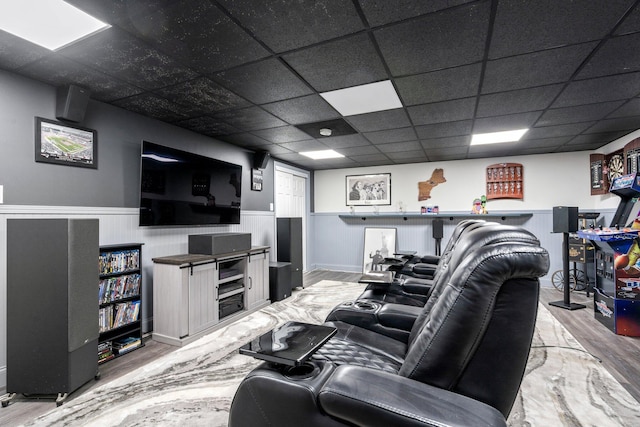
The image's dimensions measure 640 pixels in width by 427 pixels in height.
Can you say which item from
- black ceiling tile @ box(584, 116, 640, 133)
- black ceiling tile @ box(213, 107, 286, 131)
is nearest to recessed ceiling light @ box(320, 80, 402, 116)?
black ceiling tile @ box(213, 107, 286, 131)

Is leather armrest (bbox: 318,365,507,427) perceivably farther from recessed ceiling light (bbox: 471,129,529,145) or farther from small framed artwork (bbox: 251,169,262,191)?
small framed artwork (bbox: 251,169,262,191)

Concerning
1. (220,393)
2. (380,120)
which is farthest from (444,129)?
(220,393)

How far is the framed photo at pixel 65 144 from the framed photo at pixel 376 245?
4.91 meters

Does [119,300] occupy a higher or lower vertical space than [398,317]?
lower

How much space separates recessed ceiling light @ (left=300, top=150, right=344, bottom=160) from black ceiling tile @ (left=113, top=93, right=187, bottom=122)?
232cm

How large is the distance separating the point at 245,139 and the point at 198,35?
7.90 ft

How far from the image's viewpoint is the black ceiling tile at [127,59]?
1.90 meters

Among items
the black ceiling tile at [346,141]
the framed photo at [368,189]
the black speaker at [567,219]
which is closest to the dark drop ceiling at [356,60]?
the black ceiling tile at [346,141]

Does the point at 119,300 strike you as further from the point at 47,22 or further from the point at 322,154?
the point at 322,154

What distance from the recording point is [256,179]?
4949mm

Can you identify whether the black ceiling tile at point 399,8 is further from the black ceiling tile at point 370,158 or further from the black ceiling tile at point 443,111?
the black ceiling tile at point 370,158

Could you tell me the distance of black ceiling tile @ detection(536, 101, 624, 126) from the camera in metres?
3.03

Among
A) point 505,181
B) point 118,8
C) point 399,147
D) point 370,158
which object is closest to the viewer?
point 118,8

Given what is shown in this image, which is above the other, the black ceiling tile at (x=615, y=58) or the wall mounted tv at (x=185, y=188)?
the black ceiling tile at (x=615, y=58)
